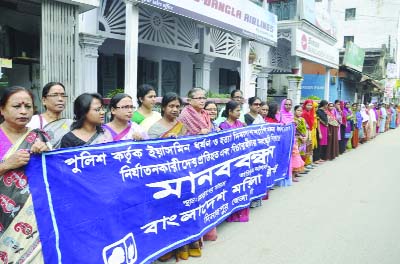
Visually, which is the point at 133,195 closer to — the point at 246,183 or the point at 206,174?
the point at 206,174

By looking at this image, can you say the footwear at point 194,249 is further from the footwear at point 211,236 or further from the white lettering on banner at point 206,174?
the white lettering on banner at point 206,174

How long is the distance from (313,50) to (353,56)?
30.1ft

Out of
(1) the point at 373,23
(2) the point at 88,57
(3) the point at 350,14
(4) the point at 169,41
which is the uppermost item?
(3) the point at 350,14

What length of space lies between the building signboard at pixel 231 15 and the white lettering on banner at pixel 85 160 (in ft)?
14.9

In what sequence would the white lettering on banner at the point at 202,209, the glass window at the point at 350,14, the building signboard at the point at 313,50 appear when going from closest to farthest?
1. the white lettering on banner at the point at 202,209
2. the building signboard at the point at 313,50
3. the glass window at the point at 350,14

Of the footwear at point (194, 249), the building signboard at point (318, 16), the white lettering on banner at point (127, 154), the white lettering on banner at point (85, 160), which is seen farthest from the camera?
the building signboard at point (318, 16)

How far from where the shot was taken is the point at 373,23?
39656 millimetres

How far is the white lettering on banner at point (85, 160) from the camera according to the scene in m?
2.57

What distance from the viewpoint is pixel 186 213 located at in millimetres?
3598

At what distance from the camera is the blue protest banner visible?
2.43 meters

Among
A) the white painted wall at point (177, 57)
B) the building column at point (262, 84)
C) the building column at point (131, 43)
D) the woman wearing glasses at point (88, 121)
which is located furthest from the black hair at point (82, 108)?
the building column at point (262, 84)

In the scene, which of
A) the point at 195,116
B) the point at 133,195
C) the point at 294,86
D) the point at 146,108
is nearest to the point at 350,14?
the point at 294,86

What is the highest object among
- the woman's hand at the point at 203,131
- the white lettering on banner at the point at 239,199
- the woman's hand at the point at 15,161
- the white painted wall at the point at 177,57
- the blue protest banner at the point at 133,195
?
the white painted wall at the point at 177,57

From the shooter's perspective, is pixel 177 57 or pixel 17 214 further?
pixel 177 57
